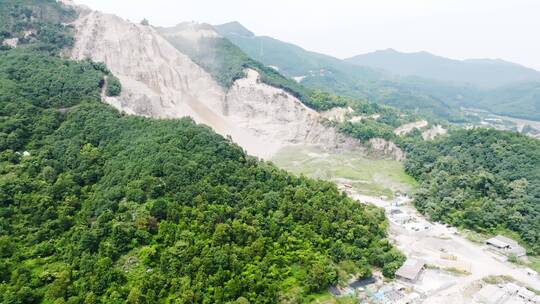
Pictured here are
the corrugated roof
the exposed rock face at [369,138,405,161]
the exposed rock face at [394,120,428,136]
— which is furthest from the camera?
the exposed rock face at [394,120,428,136]

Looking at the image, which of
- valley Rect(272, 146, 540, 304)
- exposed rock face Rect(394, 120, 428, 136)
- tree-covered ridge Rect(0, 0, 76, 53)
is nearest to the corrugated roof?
valley Rect(272, 146, 540, 304)

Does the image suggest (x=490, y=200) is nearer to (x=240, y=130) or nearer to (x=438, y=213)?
(x=438, y=213)

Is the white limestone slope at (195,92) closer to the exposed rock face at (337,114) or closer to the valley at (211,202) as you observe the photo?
the valley at (211,202)

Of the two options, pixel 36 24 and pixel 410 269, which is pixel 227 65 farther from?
pixel 410 269

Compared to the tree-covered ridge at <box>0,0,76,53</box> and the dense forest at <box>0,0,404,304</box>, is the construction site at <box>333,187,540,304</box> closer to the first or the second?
the dense forest at <box>0,0,404,304</box>

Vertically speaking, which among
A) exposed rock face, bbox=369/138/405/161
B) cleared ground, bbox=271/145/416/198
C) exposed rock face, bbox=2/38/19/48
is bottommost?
cleared ground, bbox=271/145/416/198

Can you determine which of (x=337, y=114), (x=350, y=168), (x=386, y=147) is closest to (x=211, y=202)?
(x=350, y=168)
